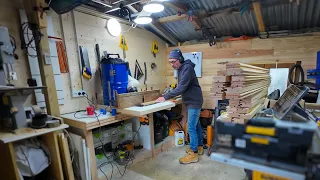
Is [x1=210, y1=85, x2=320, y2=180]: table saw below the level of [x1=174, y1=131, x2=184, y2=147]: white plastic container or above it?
above

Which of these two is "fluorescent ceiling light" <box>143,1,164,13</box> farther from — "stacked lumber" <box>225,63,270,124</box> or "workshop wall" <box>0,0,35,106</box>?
"workshop wall" <box>0,0,35,106</box>

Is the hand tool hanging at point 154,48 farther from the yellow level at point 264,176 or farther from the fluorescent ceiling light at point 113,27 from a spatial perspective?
the yellow level at point 264,176

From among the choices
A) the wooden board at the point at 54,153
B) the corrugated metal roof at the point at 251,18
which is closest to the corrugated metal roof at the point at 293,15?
the corrugated metal roof at the point at 251,18

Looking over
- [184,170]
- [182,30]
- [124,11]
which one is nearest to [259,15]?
[182,30]

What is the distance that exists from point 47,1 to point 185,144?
9.99ft

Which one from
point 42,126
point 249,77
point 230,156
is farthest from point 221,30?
point 42,126

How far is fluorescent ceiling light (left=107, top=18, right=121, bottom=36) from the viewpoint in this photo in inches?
112

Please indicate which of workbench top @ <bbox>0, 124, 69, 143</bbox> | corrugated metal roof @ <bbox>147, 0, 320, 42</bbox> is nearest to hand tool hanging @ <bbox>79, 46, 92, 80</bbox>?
workbench top @ <bbox>0, 124, 69, 143</bbox>

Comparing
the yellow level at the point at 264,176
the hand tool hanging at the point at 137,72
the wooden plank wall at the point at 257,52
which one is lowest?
the yellow level at the point at 264,176

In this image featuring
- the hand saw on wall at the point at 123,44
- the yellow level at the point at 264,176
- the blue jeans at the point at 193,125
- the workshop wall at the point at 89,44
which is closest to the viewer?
the yellow level at the point at 264,176

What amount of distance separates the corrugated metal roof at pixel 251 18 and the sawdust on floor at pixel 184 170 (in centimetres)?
237

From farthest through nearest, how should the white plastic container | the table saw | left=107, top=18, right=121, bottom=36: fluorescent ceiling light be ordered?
the white plastic container < left=107, top=18, right=121, bottom=36: fluorescent ceiling light < the table saw

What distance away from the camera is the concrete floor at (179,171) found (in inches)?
90.5

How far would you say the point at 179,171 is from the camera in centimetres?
245
